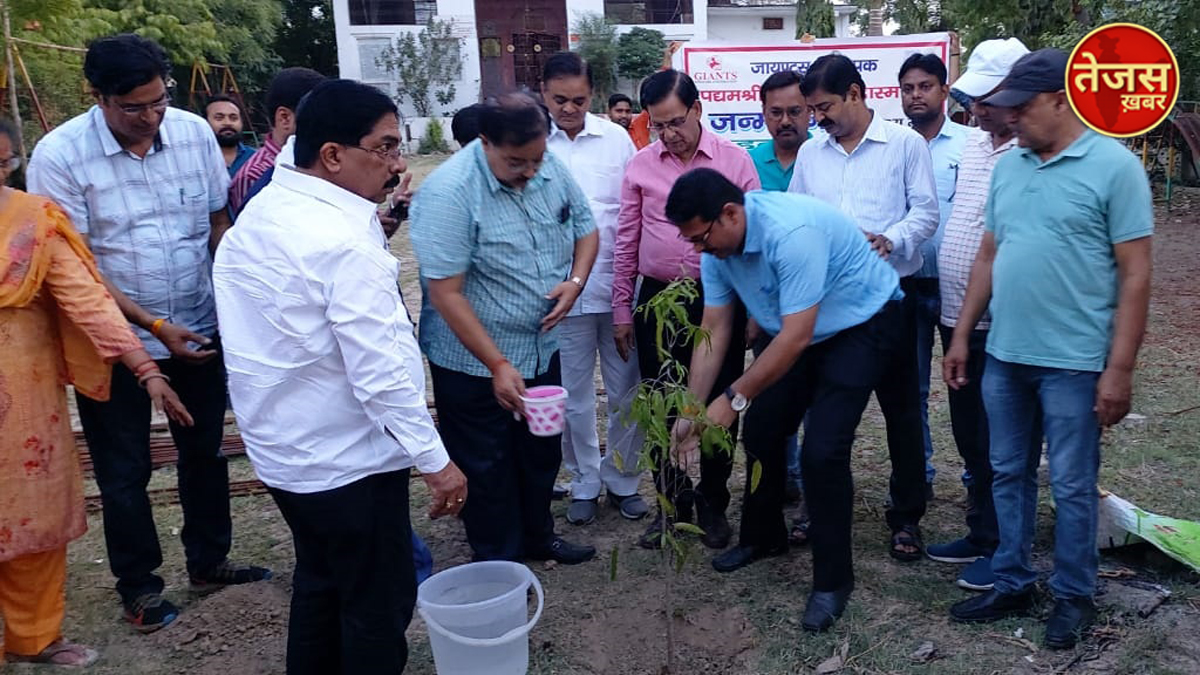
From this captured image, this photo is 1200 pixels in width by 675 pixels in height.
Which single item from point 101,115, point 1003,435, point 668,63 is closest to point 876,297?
point 1003,435

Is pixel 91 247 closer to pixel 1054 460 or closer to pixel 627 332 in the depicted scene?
pixel 627 332

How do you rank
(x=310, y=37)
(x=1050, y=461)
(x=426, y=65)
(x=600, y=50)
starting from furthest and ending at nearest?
(x=310, y=37) < (x=600, y=50) < (x=426, y=65) < (x=1050, y=461)

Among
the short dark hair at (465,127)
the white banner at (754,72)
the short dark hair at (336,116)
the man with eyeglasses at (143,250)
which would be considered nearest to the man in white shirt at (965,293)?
the short dark hair at (465,127)

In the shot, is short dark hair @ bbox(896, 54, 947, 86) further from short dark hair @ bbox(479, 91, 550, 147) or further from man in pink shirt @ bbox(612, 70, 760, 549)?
short dark hair @ bbox(479, 91, 550, 147)

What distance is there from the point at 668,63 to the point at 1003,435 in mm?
4637

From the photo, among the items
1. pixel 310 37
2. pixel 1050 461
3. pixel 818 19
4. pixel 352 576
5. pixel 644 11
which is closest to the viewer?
pixel 352 576

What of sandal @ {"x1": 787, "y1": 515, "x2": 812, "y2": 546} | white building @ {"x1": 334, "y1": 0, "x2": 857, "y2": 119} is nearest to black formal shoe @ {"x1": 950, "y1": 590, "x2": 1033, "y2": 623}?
sandal @ {"x1": 787, "y1": 515, "x2": 812, "y2": 546}

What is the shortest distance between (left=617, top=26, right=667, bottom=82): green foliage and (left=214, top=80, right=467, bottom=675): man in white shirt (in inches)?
1163

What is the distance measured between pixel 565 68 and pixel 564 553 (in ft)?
6.57

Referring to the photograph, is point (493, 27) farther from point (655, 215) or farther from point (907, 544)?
point (907, 544)

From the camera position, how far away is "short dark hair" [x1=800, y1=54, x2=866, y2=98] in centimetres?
357

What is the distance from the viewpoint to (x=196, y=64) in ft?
57.5

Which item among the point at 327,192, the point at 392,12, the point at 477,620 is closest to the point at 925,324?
the point at 477,620

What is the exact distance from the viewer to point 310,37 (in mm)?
32562
